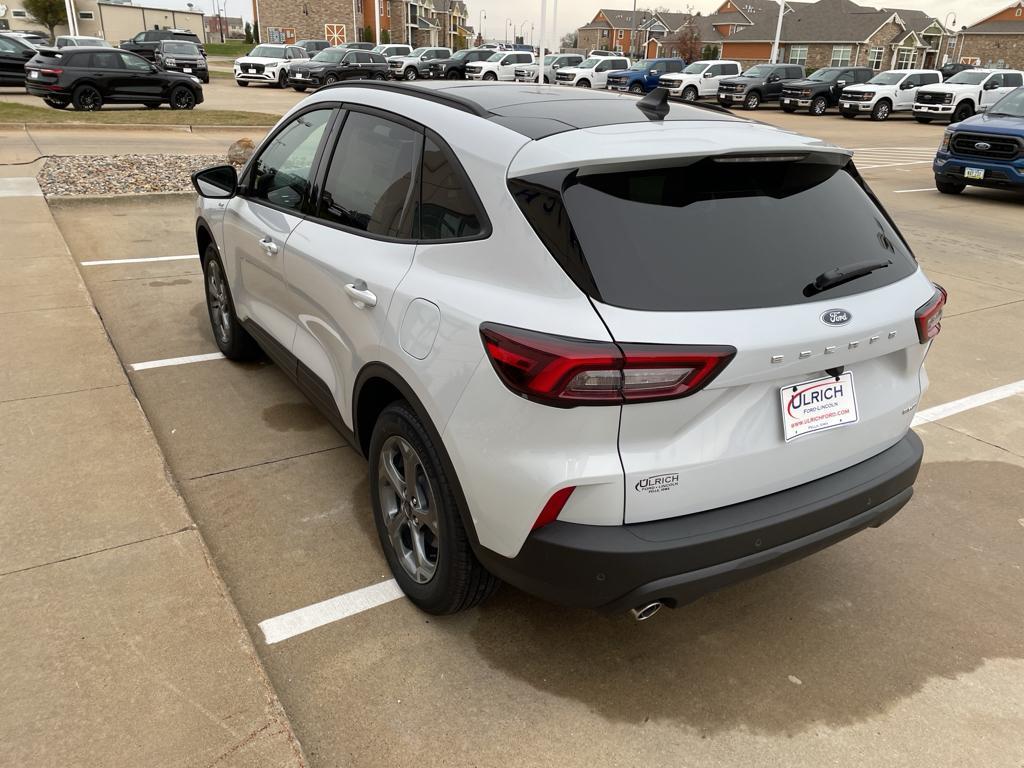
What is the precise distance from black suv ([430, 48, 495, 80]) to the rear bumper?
123ft

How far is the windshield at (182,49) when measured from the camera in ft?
100

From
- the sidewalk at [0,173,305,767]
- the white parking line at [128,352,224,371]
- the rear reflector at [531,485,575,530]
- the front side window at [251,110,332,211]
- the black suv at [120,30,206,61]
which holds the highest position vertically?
the black suv at [120,30,206,61]

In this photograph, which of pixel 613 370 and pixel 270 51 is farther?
pixel 270 51

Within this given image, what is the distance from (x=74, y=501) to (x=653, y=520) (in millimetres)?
2596

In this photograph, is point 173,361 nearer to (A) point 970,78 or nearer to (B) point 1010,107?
(B) point 1010,107

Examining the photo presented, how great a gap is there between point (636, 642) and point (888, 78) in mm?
33955

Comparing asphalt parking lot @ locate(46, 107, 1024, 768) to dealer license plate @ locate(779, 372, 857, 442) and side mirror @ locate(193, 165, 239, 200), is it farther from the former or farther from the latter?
side mirror @ locate(193, 165, 239, 200)

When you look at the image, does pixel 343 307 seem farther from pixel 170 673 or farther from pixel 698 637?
pixel 698 637

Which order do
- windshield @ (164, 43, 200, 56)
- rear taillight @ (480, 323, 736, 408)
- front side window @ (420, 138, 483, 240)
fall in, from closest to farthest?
1. rear taillight @ (480, 323, 736, 408)
2. front side window @ (420, 138, 483, 240)
3. windshield @ (164, 43, 200, 56)

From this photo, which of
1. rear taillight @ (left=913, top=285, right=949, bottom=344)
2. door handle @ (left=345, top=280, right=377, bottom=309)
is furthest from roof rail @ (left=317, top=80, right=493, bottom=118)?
rear taillight @ (left=913, top=285, right=949, bottom=344)

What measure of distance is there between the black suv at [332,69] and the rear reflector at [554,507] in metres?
31.8

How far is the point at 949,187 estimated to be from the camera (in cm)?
1340

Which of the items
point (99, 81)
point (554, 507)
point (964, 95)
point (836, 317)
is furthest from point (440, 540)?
point (964, 95)

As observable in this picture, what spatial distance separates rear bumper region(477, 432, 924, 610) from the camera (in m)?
2.16
